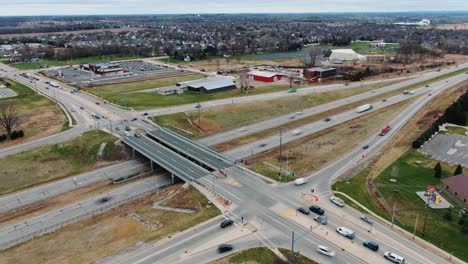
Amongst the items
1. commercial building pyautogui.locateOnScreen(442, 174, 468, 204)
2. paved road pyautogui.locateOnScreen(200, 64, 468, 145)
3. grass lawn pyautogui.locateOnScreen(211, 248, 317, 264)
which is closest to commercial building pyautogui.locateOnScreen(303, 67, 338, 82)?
paved road pyautogui.locateOnScreen(200, 64, 468, 145)

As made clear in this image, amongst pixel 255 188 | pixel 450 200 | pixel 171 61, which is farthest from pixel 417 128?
pixel 171 61

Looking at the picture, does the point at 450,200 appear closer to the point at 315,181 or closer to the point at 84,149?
the point at 315,181

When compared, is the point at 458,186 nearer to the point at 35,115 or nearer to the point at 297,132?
the point at 297,132

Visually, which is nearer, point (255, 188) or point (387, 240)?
point (387, 240)

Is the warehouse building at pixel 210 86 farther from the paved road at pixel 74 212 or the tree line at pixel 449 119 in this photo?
the tree line at pixel 449 119

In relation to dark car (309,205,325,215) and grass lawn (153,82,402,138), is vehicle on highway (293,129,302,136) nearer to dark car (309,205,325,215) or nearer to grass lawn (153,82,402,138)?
grass lawn (153,82,402,138)

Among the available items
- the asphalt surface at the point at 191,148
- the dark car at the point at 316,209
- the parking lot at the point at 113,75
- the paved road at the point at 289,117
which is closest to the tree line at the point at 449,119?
the paved road at the point at 289,117
